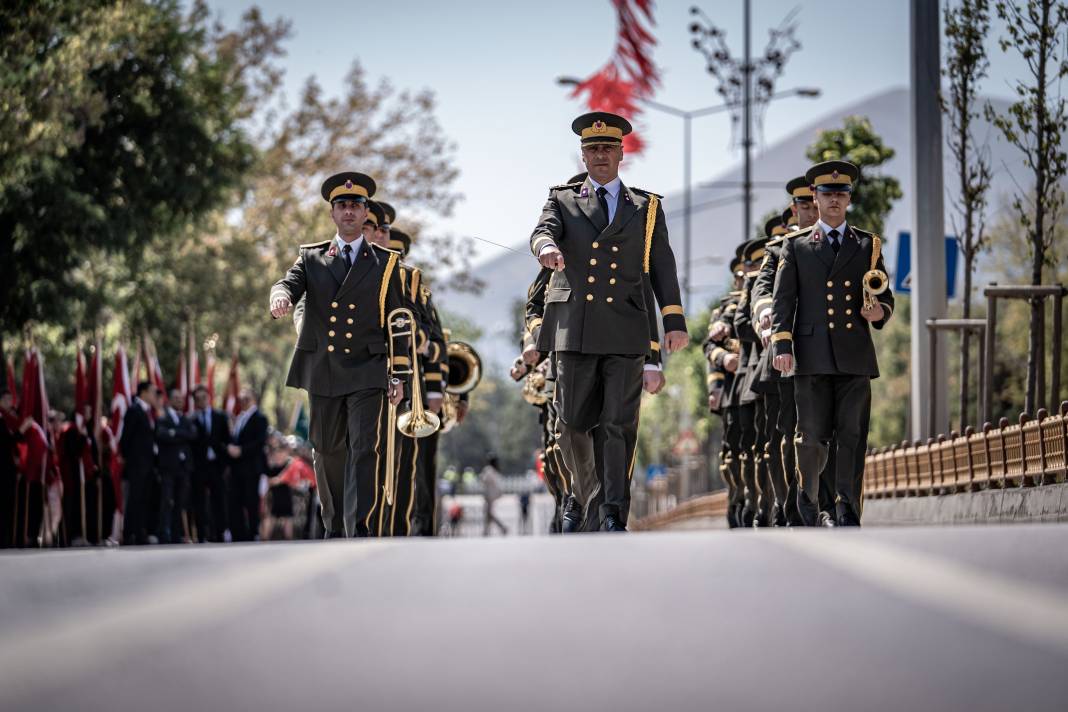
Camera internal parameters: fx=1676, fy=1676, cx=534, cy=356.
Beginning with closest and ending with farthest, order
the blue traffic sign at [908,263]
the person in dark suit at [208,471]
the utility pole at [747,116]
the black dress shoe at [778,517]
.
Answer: the black dress shoe at [778,517]
the blue traffic sign at [908,263]
the person in dark suit at [208,471]
the utility pole at [747,116]

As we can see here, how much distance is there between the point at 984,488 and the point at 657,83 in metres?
4.48

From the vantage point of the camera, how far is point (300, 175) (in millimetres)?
39812

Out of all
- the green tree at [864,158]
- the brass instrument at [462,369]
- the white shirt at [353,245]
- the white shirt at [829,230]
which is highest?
the green tree at [864,158]

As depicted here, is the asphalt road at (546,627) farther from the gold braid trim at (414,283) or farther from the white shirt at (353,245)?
the gold braid trim at (414,283)

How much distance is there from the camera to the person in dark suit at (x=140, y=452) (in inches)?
841

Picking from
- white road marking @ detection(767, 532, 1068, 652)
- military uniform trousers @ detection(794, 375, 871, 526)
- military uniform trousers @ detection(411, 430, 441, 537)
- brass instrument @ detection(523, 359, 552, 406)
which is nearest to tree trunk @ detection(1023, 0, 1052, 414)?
brass instrument @ detection(523, 359, 552, 406)

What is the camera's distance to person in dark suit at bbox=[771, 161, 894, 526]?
35.6 feet

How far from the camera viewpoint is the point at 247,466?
22953mm

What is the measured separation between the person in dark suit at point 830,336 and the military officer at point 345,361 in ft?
8.48

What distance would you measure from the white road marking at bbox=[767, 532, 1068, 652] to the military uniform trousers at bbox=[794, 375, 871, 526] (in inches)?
274

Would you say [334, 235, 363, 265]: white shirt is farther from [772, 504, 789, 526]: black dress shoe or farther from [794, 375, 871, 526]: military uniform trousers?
[772, 504, 789, 526]: black dress shoe

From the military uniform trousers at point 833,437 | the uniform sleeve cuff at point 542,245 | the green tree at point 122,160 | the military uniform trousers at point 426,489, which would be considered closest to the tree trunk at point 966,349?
the military uniform trousers at point 426,489

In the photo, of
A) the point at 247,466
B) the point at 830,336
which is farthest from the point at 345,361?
the point at 247,466

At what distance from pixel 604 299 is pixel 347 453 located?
7.31 ft
